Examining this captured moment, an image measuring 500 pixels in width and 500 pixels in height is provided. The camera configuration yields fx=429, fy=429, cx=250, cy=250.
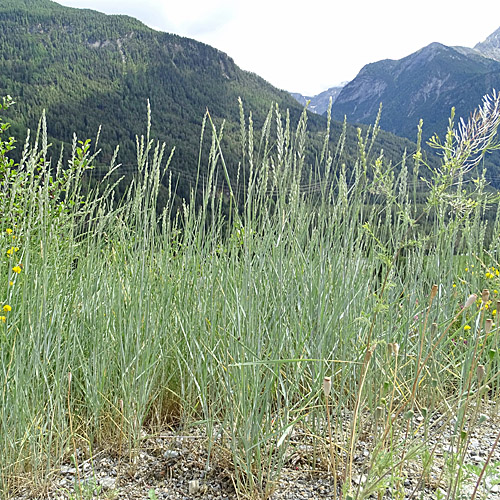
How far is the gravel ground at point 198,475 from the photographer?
4.51ft

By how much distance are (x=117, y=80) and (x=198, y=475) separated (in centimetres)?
13161

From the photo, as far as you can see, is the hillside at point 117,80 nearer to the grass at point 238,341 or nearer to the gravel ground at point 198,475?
the grass at point 238,341

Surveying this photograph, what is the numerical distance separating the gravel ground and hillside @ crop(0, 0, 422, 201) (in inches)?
2486

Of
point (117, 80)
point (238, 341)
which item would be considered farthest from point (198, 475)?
point (117, 80)

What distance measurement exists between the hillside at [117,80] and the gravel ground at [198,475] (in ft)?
207

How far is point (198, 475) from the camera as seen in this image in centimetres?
148

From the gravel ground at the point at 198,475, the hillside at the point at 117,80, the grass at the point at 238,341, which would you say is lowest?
the gravel ground at the point at 198,475

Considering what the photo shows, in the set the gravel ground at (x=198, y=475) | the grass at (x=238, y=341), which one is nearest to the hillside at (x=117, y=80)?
the grass at (x=238, y=341)

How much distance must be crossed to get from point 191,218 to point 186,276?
0.29 m

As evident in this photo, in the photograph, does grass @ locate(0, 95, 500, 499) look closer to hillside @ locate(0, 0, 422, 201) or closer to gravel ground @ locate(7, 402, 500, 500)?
gravel ground @ locate(7, 402, 500, 500)

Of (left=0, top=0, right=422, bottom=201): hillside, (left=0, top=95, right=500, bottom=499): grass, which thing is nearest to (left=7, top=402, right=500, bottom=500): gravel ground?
(left=0, top=95, right=500, bottom=499): grass

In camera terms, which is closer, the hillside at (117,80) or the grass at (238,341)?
the grass at (238,341)

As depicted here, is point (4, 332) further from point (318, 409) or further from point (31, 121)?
point (31, 121)

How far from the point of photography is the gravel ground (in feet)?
4.51
